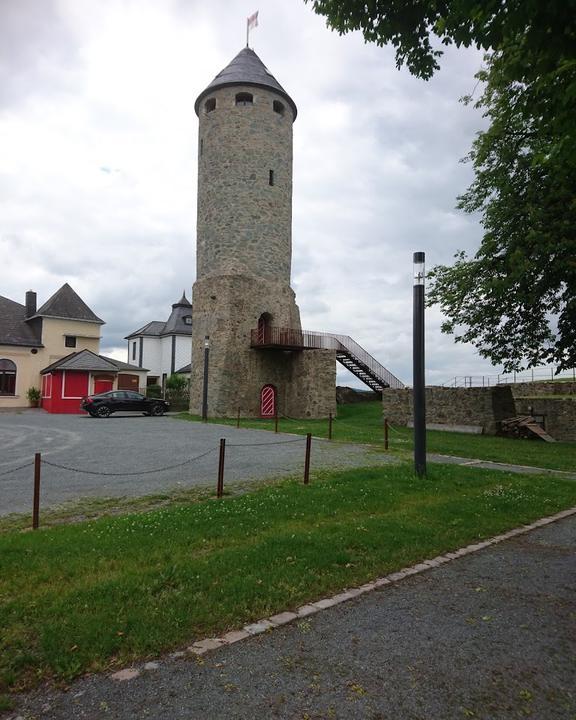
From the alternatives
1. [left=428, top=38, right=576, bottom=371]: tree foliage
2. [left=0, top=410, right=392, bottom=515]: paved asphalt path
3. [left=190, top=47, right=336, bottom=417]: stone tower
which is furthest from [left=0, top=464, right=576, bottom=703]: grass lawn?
[left=190, top=47, right=336, bottom=417]: stone tower

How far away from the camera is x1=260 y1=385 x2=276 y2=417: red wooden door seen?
31297mm

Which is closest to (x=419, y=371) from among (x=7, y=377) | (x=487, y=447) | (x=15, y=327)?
(x=487, y=447)

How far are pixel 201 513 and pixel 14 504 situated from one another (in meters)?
2.95

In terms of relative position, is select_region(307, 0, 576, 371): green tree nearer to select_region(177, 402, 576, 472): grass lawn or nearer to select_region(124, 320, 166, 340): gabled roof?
select_region(177, 402, 576, 472): grass lawn

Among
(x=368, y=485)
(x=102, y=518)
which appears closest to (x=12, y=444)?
(x=102, y=518)

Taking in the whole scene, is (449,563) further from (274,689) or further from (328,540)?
(274,689)

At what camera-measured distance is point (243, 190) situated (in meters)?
30.7

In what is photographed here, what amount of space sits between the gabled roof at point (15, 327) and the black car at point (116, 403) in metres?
14.4

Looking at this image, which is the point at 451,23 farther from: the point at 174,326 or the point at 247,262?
the point at 174,326

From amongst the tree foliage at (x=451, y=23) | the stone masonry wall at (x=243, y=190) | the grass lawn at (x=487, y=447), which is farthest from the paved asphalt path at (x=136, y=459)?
the stone masonry wall at (x=243, y=190)

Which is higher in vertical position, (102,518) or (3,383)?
(3,383)

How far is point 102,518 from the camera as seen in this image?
652 centimetres

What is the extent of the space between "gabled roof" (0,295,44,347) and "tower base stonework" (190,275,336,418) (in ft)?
53.2

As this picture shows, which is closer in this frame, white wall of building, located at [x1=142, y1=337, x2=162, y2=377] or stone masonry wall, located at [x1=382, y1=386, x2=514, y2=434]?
stone masonry wall, located at [x1=382, y1=386, x2=514, y2=434]
